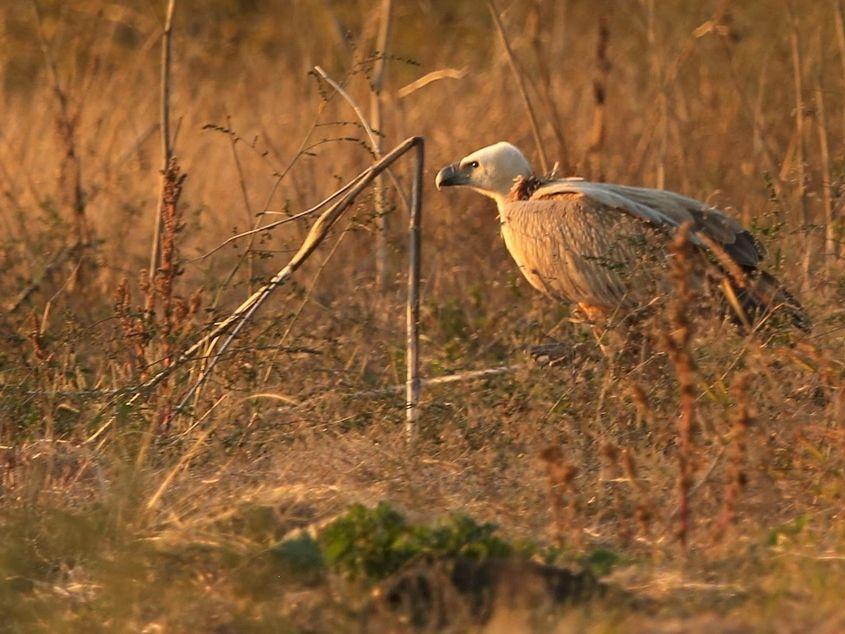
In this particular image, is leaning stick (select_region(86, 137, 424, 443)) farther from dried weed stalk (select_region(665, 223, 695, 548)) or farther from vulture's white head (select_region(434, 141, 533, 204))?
vulture's white head (select_region(434, 141, 533, 204))

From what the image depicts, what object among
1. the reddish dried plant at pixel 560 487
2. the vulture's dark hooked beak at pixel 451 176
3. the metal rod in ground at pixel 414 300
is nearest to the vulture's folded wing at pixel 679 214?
the vulture's dark hooked beak at pixel 451 176

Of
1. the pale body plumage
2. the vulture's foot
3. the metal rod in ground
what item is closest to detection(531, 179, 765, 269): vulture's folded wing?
the pale body plumage

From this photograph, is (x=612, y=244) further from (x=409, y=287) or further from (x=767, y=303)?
(x=409, y=287)

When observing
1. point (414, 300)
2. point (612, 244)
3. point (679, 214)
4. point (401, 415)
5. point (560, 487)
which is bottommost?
point (560, 487)

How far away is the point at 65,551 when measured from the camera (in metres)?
4.16

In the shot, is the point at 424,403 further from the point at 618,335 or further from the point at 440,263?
the point at 440,263

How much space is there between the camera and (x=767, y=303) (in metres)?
5.36

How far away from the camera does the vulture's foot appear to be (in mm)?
5398

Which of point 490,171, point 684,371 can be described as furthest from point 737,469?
point 490,171

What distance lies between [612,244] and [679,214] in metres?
0.29

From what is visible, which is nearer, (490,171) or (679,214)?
(679,214)

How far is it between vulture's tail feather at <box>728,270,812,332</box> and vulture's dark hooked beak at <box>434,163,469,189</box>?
5.12 feet

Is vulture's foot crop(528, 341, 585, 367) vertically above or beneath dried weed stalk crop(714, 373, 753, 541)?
above

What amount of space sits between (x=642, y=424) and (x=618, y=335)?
0.35m
